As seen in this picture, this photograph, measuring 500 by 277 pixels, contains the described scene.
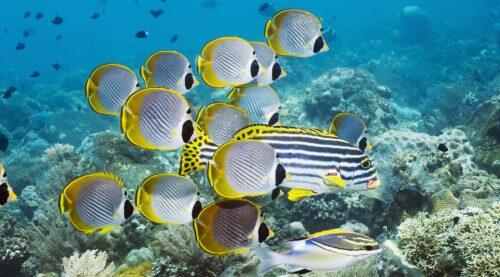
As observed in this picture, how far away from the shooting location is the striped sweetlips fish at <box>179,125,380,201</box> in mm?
3055

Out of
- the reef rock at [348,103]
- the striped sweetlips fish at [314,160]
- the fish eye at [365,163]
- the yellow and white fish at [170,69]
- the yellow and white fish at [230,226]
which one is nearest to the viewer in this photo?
the yellow and white fish at [230,226]

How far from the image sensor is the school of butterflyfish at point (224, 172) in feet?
8.99

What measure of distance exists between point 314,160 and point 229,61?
56.0 inches

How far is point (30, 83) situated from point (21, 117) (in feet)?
57.3

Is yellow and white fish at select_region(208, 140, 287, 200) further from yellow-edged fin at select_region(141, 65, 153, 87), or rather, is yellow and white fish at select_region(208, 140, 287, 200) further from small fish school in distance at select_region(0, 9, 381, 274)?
yellow-edged fin at select_region(141, 65, 153, 87)

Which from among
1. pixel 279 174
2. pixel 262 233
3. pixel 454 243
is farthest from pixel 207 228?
pixel 454 243

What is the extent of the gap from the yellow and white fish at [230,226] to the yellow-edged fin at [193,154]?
0.53 metres

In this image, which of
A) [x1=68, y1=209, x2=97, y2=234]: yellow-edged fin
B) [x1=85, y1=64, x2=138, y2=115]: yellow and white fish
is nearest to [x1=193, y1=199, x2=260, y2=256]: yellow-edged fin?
[x1=68, y1=209, x2=97, y2=234]: yellow-edged fin

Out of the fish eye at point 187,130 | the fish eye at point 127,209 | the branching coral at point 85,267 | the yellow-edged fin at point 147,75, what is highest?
the yellow-edged fin at point 147,75

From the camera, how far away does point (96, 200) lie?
10.7 ft

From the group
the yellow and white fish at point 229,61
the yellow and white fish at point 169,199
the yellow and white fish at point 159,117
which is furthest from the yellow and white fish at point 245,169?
the yellow and white fish at point 229,61

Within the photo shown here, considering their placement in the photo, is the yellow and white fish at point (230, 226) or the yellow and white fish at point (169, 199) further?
the yellow and white fish at point (169, 199)

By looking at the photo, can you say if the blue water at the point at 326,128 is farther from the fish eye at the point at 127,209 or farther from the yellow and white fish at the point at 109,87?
the yellow and white fish at the point at 109,87

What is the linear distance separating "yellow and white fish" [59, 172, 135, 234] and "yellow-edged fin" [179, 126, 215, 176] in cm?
55
